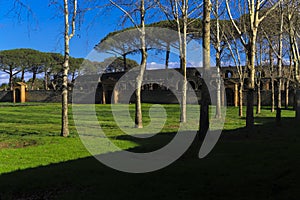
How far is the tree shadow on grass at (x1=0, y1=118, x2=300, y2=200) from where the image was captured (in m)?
4.84

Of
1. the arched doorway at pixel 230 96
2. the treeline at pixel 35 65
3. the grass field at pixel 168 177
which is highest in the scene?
the treeline at pixel 35 65

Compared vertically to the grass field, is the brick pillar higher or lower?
higher

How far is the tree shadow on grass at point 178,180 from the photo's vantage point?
484 cm

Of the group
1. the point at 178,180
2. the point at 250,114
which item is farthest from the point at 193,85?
the point at 178,180

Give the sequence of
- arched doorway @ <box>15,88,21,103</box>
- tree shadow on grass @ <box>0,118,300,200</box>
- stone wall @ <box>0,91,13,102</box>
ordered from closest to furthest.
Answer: tree shadow on grass @ <box>0,118,300,200</box> < arched doorway @ <box>15,88,21,103</box> < stone wall @ <box>0,91,13,102</box>

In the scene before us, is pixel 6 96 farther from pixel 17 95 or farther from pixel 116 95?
pixel 116 95

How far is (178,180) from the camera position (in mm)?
5699

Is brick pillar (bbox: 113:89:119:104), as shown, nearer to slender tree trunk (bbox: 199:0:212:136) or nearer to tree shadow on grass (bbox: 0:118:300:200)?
slender tree trunk (bbox: 199:0:212:136)

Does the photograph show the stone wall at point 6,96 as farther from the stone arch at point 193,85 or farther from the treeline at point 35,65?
the stone arch at point 193,85

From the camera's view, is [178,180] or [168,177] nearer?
[178,180]

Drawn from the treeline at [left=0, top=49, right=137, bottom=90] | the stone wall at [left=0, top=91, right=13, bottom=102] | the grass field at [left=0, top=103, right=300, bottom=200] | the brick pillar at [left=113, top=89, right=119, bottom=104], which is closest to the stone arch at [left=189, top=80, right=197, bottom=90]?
the brick pillar at [left=113, top=89, right=119, bottom=104]

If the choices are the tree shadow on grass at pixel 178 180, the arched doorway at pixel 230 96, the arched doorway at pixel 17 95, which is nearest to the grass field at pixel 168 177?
the tree shadow on grass at pixel 178 180

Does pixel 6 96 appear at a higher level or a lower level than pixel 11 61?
lower

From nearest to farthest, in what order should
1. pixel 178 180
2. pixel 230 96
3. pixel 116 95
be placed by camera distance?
pixel 178 180, pixel 230 96, pixel 116 95
